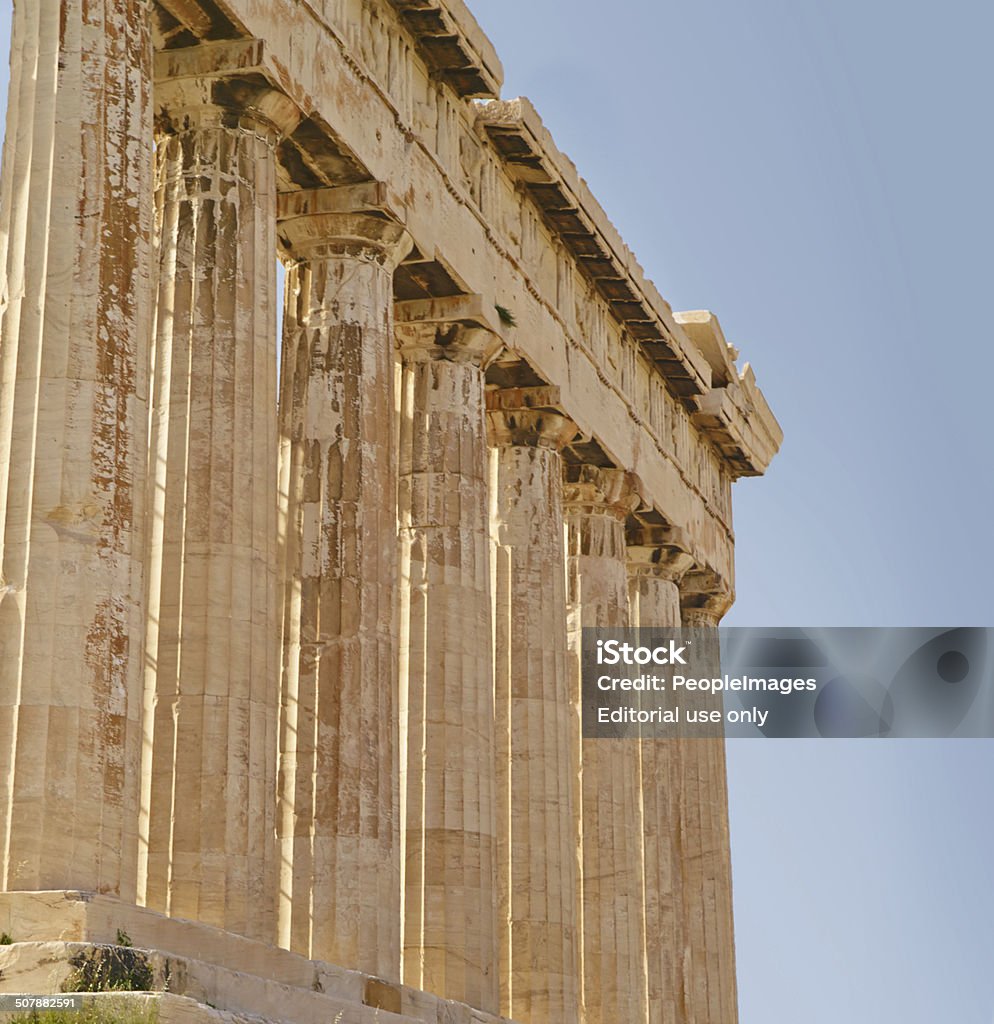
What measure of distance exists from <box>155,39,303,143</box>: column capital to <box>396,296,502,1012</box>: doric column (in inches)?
279

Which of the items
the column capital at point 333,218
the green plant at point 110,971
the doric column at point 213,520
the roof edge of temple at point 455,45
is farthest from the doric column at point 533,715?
the green plant at point 110,971

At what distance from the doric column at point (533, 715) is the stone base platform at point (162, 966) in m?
9.78

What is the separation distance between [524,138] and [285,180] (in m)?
6.34

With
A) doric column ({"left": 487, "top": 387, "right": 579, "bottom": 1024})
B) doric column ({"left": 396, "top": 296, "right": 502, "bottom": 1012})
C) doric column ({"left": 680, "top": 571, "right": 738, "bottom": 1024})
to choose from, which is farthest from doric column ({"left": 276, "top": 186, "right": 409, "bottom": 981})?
doric column ({"left": 680, "top": 571, "right": 738, "bottom": 1024})

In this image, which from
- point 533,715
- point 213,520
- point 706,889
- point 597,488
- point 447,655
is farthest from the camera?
point 706,889

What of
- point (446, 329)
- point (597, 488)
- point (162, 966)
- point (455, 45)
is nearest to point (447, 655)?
point (446, 329)

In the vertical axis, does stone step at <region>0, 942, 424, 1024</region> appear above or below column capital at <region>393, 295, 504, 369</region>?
below

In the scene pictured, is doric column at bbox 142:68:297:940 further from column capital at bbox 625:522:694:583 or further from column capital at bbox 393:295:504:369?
column capital at bbox 625:522:694:583

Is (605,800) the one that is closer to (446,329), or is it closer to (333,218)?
(446,329)

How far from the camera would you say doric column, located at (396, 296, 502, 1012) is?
29.9m

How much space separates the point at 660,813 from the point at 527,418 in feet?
32.1

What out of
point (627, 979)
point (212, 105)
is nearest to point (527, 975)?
point (627, 979)

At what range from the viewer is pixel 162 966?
1869cm

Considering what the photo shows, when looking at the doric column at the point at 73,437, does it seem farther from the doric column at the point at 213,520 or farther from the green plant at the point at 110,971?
the doric column at the point at 213,520
